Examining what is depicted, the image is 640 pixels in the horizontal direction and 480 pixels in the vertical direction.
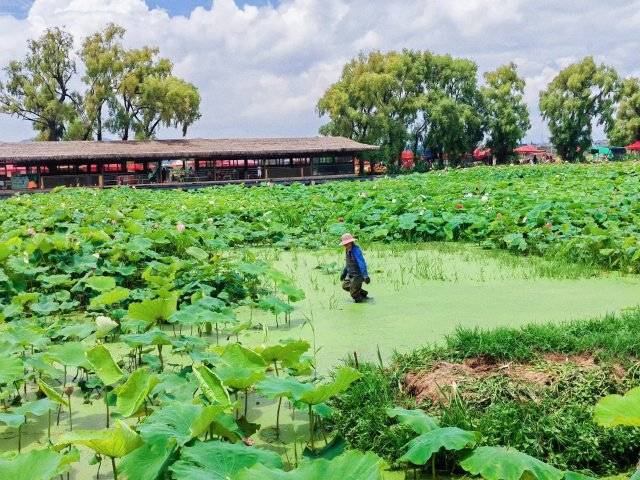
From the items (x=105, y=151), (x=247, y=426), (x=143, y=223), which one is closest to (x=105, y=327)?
(x=247, y=426)

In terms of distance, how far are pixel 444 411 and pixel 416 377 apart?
42 cm

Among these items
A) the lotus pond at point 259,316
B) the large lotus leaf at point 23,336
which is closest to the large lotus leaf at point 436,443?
the lotus pond at point 259,316

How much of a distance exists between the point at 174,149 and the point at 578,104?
2342 centimetres

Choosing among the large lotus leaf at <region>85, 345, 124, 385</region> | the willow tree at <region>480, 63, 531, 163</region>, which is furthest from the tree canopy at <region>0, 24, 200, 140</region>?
the large lotus leaf at <region>85, 345, 124, 385</region>

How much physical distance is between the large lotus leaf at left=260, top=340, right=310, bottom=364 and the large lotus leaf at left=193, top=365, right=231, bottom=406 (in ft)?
1.17

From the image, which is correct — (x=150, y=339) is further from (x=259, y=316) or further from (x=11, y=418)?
(x=259, y=316)

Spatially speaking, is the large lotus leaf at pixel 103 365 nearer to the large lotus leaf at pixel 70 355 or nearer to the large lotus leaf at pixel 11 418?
the large lotus leaf at pixel 70 355

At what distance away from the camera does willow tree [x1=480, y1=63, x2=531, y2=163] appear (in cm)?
3634

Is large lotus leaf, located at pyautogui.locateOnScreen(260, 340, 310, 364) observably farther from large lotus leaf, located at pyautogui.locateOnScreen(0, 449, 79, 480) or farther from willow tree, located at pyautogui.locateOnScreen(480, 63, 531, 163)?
willow tree, located at pyautogui.locateOnScreen(480, 63, 531, 163)

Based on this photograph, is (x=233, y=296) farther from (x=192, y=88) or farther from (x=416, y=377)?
(x=192, y=88)

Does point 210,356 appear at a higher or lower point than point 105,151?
lower

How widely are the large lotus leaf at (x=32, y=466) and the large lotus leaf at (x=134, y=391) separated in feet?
2.20

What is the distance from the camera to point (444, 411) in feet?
9.16

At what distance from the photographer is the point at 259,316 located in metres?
4.93
